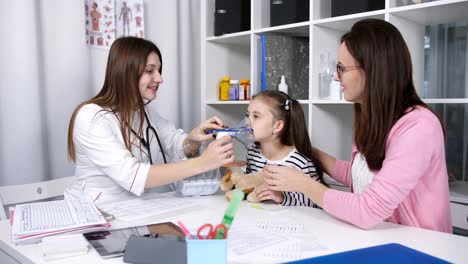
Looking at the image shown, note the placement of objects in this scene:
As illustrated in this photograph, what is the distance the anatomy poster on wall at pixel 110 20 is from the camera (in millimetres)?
2182

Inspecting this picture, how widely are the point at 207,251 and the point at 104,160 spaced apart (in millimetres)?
916

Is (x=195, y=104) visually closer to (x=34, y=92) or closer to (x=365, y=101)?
(x=34, y=92)

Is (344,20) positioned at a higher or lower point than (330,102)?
higher

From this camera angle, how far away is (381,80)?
1142mm

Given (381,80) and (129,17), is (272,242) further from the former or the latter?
(129,17)

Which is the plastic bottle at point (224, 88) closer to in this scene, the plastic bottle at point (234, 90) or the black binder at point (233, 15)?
the plastic bottle at point (234, 90)

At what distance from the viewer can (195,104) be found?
273cm

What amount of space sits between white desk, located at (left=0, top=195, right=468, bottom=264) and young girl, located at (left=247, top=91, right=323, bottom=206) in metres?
0.39

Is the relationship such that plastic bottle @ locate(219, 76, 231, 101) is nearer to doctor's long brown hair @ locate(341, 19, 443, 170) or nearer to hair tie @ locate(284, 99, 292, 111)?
hair tie @ locate(284, 99, 292, 111)

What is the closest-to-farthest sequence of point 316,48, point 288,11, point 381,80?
point 381,80 < point 316,48 < point 288,11

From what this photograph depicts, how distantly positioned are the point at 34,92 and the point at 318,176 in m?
1.33

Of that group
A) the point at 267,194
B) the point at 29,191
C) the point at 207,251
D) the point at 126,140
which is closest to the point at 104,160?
the point at 126,140

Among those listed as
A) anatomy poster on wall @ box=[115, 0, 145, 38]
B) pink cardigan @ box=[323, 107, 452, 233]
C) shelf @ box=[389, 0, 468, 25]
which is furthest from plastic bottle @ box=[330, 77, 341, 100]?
anatomy poster on wall @ box=[115, 0, 145, 38]

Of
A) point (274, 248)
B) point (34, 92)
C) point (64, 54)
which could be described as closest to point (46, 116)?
point (34, 92)
